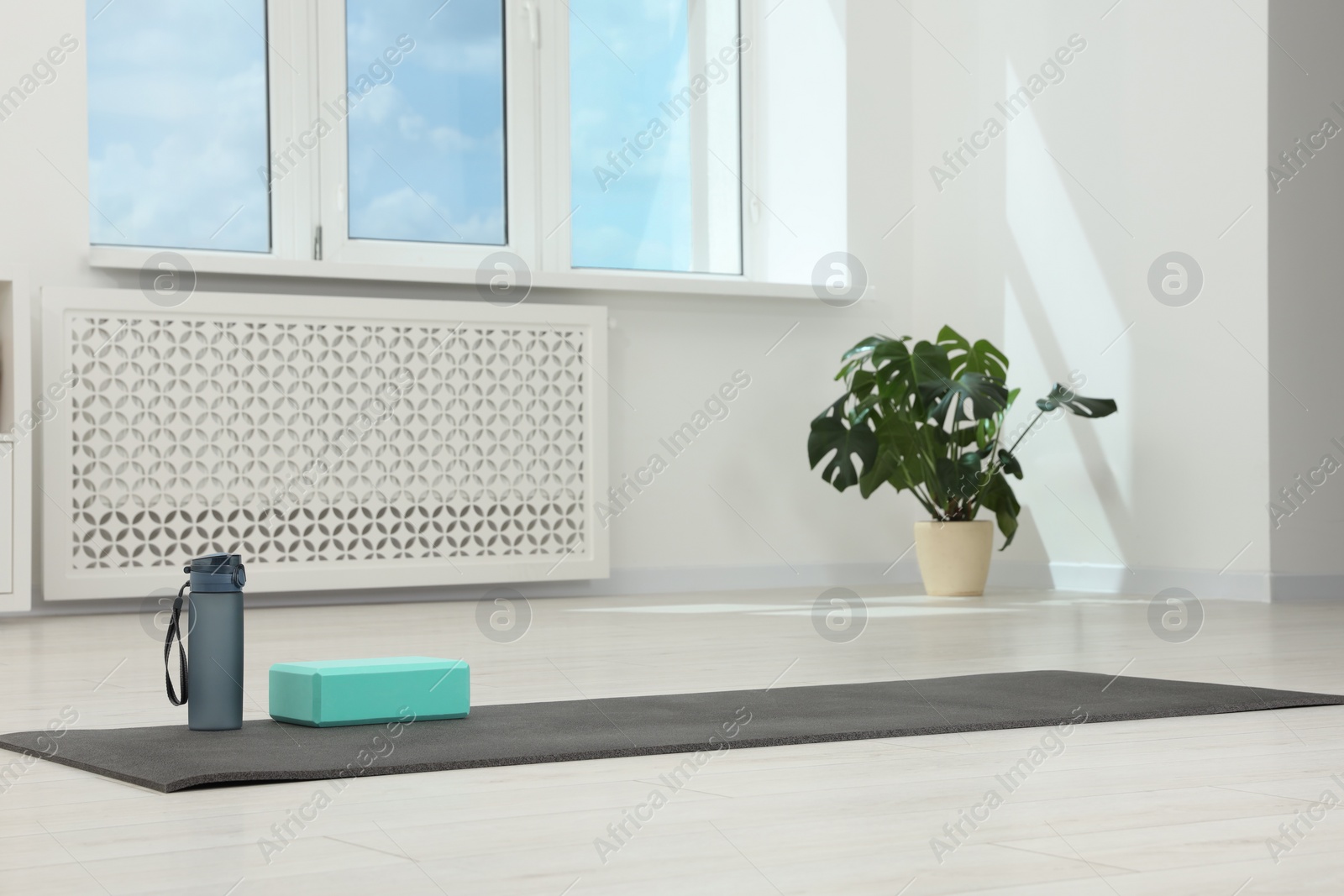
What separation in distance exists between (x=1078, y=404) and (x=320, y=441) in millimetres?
2051

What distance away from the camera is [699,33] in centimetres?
501

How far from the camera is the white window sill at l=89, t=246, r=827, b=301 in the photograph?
157 inches

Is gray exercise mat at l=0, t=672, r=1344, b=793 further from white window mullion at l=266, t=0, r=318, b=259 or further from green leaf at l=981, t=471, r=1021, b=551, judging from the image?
white window mullion at l=266, t=0, r=318, b=259

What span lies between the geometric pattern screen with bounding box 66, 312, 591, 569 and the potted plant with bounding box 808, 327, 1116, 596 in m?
0.77

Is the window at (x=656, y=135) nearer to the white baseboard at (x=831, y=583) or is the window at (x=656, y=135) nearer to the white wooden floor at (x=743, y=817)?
the white baseboard at (x=831, y=583)

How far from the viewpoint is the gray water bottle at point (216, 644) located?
5.78 feet

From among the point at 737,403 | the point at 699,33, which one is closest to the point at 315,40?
the point at 699,33

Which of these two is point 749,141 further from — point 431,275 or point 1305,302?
point 1305,302

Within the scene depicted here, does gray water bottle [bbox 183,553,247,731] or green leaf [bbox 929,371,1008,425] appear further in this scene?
green leaf [bbox 929,371,1008,425]

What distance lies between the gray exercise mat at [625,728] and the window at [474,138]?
2.45 metres

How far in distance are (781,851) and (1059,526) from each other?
11.9 ft

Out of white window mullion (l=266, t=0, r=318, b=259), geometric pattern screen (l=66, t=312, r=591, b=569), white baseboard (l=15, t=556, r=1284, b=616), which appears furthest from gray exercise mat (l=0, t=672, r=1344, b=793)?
white window mullion (l=266, t=0, r=318, b=259)

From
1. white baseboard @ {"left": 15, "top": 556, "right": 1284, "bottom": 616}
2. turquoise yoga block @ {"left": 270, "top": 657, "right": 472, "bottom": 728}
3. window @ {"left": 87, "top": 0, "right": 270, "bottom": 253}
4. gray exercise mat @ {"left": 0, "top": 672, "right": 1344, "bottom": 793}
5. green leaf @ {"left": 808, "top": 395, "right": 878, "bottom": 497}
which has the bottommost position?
white baseboard @ {"left": 15, "top": 556, "right": 1284, "bottom": 616}

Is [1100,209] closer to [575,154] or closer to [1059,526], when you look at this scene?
[1059,526]
